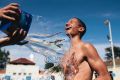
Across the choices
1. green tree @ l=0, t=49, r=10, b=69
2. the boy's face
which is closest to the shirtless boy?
the boy's face

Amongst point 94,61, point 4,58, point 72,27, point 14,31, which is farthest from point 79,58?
point 4,58

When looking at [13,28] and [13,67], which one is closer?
[13,28]

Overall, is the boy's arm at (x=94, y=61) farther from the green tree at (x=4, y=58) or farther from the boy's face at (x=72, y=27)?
the green tree at (x=4, y=58)

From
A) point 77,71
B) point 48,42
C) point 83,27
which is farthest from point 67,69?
point 48,42

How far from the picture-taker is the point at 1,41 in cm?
372

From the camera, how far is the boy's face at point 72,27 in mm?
5297

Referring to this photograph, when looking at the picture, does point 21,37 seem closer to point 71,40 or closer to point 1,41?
point 1,41

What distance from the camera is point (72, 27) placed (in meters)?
5.30

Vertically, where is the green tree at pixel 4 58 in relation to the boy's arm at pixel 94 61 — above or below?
below

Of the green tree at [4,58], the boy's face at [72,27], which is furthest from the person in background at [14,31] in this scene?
the green tree at [4,58]

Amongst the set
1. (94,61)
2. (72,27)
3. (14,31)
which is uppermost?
(14,31)

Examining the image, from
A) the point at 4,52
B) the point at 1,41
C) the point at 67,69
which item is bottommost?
the point at 4,52

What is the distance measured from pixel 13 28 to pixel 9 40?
137 mm

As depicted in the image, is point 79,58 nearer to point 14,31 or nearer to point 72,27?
point 72,27
